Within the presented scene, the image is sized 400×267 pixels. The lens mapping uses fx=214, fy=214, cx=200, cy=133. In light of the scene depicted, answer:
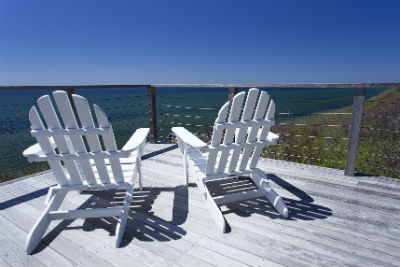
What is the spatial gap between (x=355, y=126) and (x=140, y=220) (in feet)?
7.41

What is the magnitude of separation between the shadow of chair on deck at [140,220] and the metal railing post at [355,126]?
1.80m

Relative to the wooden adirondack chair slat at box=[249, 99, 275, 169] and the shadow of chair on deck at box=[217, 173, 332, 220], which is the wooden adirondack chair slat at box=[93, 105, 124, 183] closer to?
the shadow of chair on deck at box=[217, 173, 332, 220]

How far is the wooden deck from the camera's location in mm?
1202

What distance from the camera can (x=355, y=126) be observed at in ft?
7.25

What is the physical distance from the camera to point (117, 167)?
146 cm

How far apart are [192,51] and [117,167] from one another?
30.8 meters

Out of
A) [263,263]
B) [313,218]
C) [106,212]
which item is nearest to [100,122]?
[106,212]

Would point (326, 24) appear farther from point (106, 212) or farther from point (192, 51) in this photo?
point (106, 212)

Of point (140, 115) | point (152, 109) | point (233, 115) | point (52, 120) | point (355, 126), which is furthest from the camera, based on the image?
point (140, 115)

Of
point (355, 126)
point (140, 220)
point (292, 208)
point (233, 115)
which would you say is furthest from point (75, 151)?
point (355, 126)

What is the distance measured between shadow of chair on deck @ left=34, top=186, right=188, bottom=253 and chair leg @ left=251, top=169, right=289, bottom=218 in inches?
26.5

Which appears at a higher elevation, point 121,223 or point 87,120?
point 87,120

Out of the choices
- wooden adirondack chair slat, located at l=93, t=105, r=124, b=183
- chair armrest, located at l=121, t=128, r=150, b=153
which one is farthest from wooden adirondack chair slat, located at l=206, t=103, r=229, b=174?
wooden adirondack chair slat, located at l=93, t=105, r=124, b=183

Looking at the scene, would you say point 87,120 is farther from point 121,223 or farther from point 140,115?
point 140,115
